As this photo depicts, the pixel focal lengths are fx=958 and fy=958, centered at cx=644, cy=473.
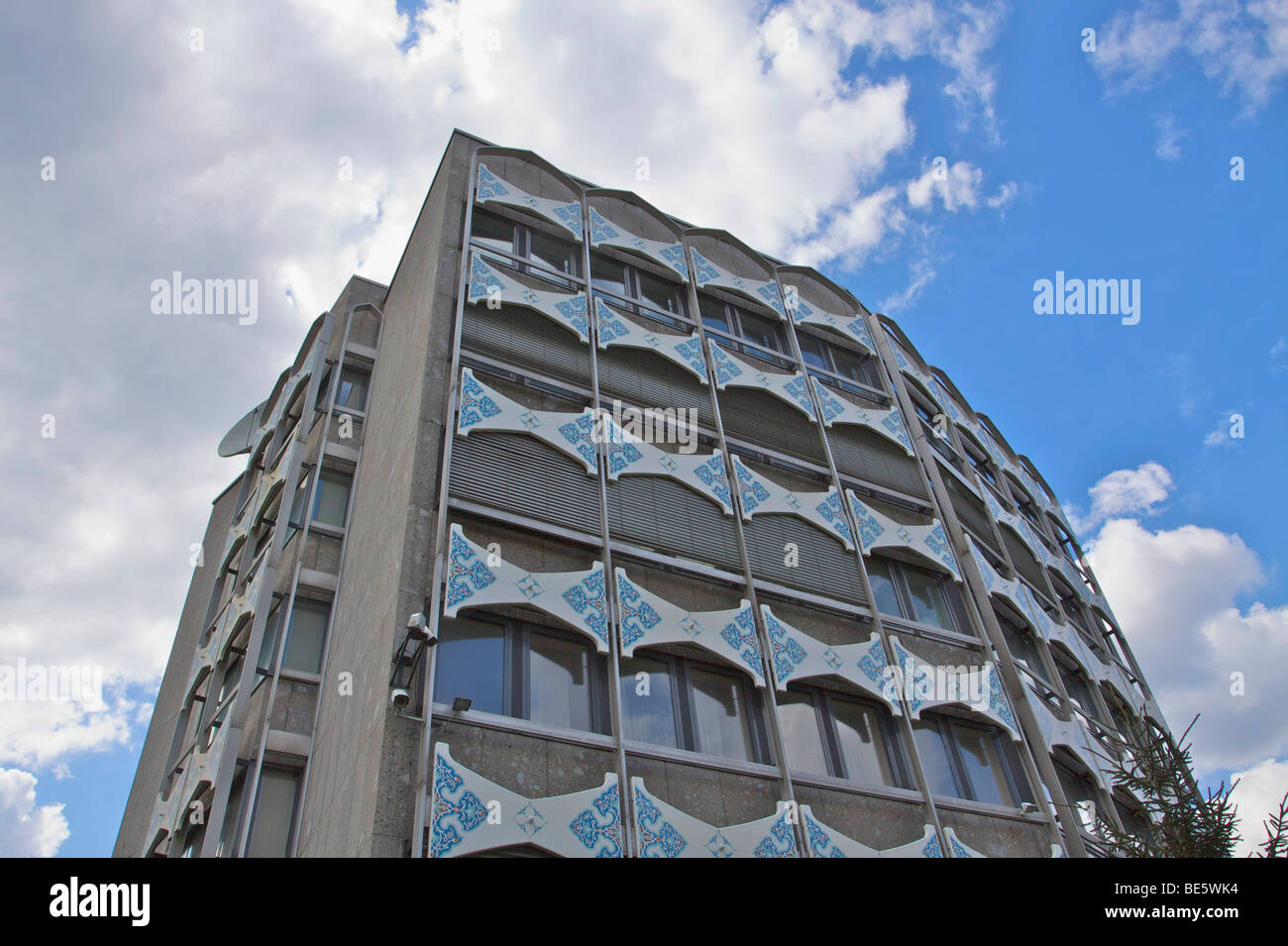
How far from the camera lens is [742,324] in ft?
70.4

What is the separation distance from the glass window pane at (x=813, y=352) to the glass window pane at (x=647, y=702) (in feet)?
34.3

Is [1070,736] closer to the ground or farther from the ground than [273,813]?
farther from the ground

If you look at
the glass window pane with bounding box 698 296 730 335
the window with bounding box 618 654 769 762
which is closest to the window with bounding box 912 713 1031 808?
the window with bounding box 618 654 769 762

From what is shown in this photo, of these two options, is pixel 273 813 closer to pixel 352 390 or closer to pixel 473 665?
pixel 473 665

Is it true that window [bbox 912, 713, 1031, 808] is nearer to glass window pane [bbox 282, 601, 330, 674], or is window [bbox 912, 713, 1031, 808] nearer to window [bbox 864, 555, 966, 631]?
window [bbox 864, 555, 966, 631]

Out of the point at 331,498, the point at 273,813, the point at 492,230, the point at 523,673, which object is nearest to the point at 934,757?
the point at 523,673

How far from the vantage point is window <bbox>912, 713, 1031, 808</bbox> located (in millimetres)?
15203

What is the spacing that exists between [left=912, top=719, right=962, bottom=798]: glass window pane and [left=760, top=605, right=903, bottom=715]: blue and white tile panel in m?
0.94

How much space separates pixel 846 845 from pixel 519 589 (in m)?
5.37

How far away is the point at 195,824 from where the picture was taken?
48.0 ft
